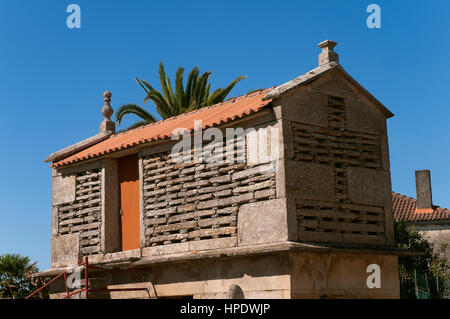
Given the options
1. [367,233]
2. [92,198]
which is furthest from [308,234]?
[92,198]

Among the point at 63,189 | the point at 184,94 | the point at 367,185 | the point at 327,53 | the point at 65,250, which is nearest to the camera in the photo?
the point at 367,185

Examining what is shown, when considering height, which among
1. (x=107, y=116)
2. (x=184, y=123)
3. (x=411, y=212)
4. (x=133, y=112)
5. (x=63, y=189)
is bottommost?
(x=63, y=189)

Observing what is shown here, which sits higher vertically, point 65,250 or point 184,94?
point 184,94

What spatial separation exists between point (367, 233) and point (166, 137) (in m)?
4.02

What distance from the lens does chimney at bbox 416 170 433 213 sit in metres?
24.3

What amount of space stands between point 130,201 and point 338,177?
446 cm

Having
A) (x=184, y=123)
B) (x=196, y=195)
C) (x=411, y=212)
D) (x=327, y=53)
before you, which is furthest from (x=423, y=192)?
(x=196, y=195)

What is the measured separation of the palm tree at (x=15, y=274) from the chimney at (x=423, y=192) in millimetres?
14553

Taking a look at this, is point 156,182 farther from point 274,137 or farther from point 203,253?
point 274,137

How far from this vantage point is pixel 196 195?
Result: 447 inches

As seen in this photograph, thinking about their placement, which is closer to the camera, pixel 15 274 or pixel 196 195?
pixel 196 195

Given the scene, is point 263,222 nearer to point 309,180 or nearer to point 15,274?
point 309,180

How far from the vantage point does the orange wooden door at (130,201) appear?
41.8 feet
